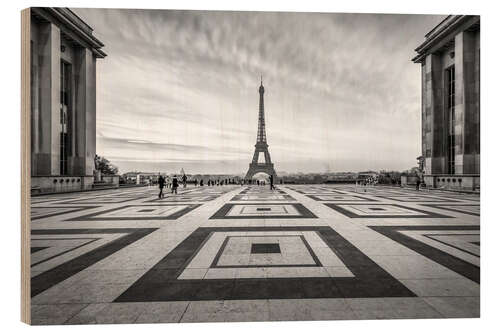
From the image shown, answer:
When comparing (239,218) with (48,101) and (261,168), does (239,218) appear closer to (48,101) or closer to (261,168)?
(48,101)

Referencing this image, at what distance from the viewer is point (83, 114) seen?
74.9ft

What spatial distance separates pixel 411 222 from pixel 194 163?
6414 mm

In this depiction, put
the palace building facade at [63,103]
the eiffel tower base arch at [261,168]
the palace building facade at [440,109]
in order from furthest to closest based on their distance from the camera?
1. the eiffel tower base arch at [261,168]
2. the palace building facade at [440,109]
3. the palace building facade at [63,103]

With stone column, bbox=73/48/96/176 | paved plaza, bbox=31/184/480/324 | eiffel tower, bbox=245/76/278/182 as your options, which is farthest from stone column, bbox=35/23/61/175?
eiffel tower, bbox=245/76/278/182

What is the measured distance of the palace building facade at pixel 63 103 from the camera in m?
17.0

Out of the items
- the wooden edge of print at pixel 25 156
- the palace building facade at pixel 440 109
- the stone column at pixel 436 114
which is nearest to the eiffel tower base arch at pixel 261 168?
the palace building facade at pixel 440 109

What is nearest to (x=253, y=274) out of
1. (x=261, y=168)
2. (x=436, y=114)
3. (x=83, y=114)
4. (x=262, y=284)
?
(x=262, y=284)

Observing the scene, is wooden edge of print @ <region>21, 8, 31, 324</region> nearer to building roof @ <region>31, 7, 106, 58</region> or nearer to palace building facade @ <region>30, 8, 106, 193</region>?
palace building facade @ <region>30, 8, 106, 193</region>

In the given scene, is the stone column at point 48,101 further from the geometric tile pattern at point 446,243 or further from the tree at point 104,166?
the tree at point 104,166

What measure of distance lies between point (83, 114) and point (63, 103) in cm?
171

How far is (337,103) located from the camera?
22.7 ft

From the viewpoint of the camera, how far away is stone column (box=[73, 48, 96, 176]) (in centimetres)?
2255
